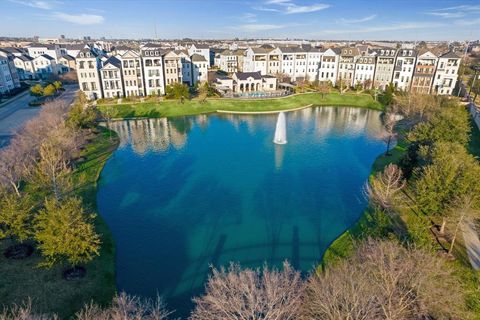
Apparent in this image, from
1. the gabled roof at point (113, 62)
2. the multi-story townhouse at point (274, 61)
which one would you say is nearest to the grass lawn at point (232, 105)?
the gabled roof at point (113, 62)

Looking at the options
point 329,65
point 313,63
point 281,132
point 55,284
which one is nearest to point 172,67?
point 281,132

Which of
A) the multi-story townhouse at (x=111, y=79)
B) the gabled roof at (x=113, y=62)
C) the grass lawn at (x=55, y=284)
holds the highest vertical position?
the gabled roof at (x=113, y=62)

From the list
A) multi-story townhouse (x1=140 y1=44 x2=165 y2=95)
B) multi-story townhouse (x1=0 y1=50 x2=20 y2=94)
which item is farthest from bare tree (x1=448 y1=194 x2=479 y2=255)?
multi-story townhouse (x1=0 y1=50 x2=20 y2=94)

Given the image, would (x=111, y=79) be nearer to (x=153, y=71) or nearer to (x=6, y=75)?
(x=153, y=71)

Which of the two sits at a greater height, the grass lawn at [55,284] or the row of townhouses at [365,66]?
the row of townhouses at [365,66]

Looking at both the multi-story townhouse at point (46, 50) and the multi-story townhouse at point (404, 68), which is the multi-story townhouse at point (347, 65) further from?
the multi-story townhouse at point (46, 50)

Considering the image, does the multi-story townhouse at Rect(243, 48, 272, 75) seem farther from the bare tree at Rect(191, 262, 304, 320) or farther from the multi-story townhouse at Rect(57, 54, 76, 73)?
the bare tree at Rect(191, 262, 304, 320)
